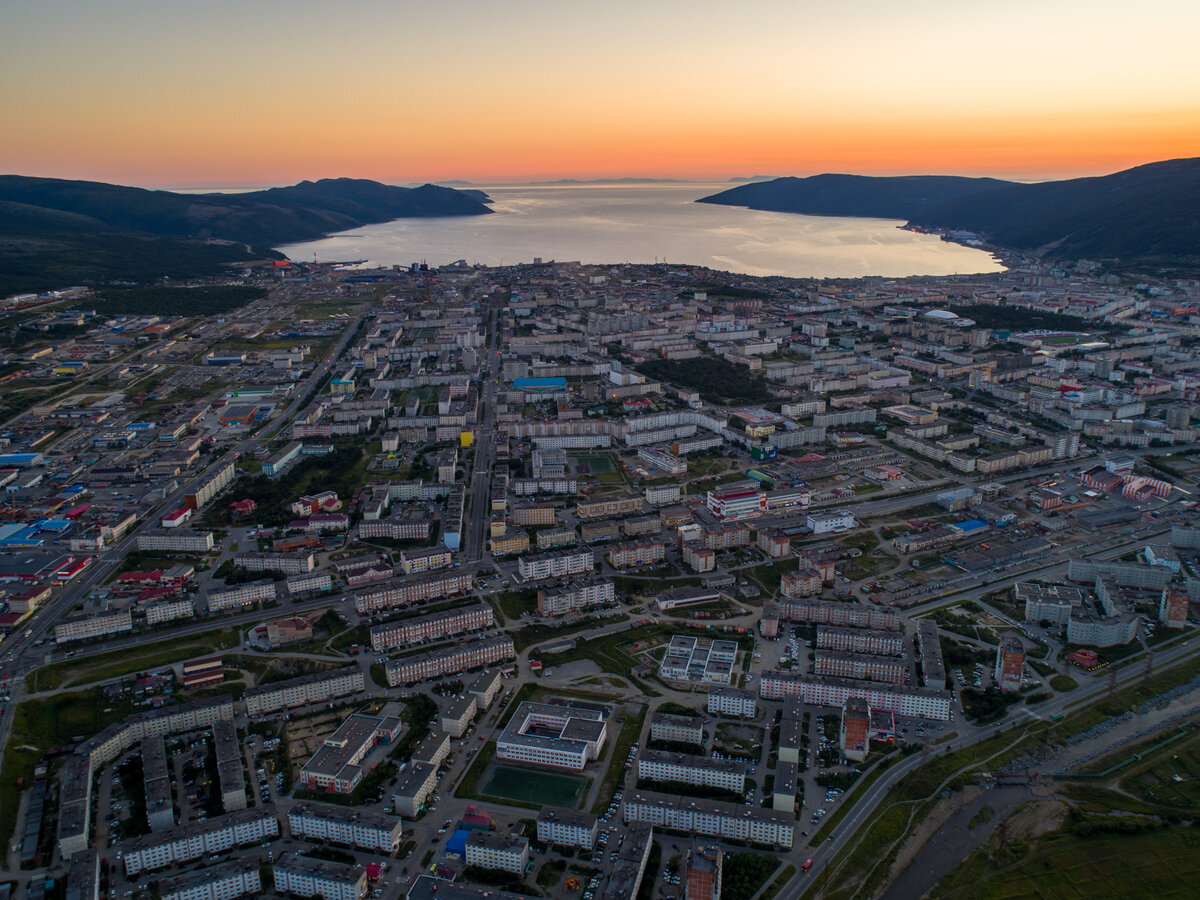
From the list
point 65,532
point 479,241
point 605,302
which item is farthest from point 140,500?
point 479,241

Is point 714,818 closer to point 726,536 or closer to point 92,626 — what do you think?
point 726,536

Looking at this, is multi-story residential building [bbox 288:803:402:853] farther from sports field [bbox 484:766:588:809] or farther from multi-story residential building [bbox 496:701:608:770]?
multi-story residential building [bbox 496:701:608:770]

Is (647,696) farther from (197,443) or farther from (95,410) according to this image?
(95,410)

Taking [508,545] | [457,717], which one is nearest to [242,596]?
[508,545]

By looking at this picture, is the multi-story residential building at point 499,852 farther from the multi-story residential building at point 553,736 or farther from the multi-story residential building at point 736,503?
the multi-story residential building at point 736,503

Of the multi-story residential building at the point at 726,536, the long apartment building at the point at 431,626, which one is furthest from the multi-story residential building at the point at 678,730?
the multi-story residential building at the point at 726,536

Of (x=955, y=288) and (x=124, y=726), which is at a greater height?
(x=955, y=288)
